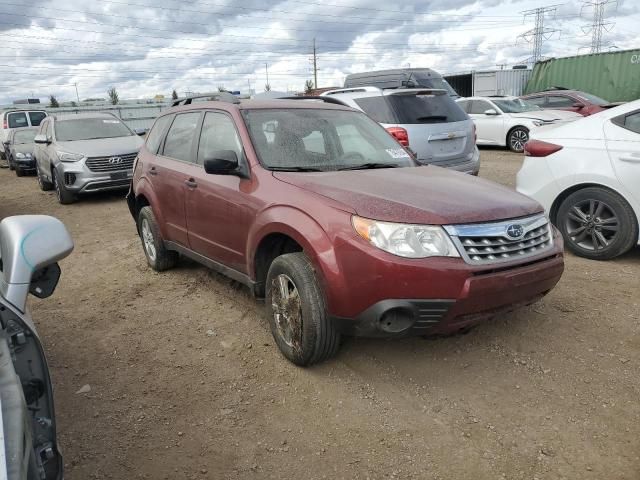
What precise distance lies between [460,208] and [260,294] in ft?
5.04

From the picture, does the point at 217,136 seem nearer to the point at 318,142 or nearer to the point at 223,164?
the point at 223,164

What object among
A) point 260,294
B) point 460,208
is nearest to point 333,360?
point 260,294

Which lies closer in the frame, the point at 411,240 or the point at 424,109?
the point at 411,240

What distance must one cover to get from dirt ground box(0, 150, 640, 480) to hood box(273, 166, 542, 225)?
3.28ft

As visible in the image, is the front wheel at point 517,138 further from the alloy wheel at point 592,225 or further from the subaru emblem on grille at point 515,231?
the subaru emblem on grille at point 515,231

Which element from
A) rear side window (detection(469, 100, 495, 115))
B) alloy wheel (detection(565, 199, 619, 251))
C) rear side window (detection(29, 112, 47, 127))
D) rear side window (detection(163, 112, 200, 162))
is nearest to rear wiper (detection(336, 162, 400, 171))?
rear side window (detection(163, 112, 200, 162))

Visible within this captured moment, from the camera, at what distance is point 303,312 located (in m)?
3.07

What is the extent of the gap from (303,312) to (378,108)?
501 centimetres

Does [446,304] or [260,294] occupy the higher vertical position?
[446,304]

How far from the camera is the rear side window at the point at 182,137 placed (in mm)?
4512

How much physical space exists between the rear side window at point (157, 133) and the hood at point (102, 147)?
4691 mm

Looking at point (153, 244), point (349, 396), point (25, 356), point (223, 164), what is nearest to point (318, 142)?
point (223, 164)

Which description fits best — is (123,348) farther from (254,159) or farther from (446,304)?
(446,304)

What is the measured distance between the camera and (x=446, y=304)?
2.77 metres
